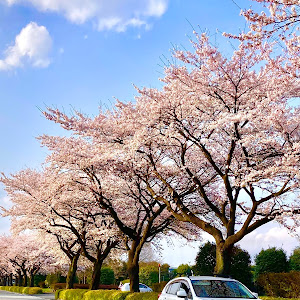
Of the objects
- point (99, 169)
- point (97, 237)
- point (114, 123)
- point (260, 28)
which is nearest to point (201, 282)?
point (260, 28)

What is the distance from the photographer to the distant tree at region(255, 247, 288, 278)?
28013 millimetres

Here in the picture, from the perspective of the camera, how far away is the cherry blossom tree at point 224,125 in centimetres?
1370

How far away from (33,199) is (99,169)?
7529 mm

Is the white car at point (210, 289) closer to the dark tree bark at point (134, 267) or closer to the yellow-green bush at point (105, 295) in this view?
the yellow-green bush at point (105, 295)

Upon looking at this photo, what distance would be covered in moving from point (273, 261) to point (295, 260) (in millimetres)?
7547

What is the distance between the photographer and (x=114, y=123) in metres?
17.7

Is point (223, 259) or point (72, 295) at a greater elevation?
point (223, 259)

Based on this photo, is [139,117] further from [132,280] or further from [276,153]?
[132,280]

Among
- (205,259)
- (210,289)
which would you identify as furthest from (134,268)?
(210,289)

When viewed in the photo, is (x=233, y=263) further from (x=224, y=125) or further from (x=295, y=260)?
(x=224, y=125)

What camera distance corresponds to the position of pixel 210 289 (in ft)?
33.2

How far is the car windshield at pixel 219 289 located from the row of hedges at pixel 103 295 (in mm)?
4686

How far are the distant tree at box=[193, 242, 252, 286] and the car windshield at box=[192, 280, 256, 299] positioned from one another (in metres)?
16.0

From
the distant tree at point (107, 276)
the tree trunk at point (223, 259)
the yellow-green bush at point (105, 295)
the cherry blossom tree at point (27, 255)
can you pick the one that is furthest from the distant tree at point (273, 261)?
the distant tree at point (107, 276)
